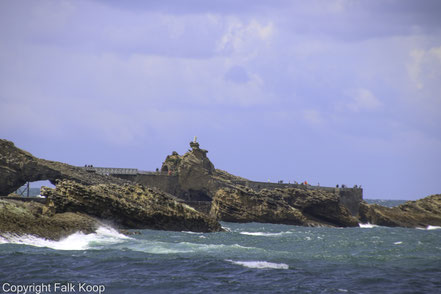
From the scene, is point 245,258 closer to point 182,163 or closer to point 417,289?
point 417,289

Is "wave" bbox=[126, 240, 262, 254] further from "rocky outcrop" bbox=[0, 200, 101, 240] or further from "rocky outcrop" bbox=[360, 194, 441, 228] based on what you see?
"rocky outcrop" bbox=[360, 194, 441, 228]

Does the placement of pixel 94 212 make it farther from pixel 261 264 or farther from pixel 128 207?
pixel 261 264

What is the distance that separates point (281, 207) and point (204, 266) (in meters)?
38.9

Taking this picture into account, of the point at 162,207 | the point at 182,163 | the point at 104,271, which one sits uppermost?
the point at 182,163

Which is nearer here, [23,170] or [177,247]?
[177,247]

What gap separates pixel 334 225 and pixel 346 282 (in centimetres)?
4467

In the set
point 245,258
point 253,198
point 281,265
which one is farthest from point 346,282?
point 253,198

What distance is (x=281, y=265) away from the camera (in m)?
31.5

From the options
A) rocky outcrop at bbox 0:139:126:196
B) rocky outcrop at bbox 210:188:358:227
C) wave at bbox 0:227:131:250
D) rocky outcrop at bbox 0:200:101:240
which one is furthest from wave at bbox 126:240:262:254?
rocky outcrop at bbox 0:139:126:196

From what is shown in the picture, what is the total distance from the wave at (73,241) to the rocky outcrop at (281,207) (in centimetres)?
2637

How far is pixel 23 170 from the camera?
6228cm

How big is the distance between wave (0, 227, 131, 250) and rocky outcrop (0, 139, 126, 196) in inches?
937

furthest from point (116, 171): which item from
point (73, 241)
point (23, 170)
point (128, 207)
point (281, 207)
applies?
point (73, 241)

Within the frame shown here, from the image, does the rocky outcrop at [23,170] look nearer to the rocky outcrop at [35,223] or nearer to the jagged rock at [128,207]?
the jagged rock at [128,207]
